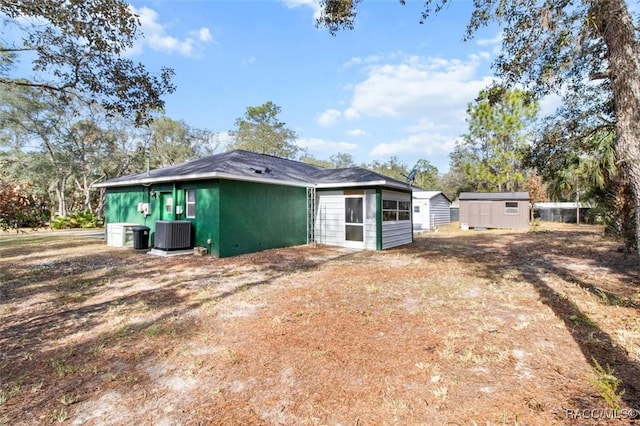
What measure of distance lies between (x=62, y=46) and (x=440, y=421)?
297 inches

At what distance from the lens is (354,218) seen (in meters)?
11.3

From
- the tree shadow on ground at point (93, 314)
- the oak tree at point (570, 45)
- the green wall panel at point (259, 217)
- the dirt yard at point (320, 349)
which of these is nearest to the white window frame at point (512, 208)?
the dirt yard at point (320, 349)

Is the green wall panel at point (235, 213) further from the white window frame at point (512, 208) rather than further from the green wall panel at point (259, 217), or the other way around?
the white window frame at point (512, 208)

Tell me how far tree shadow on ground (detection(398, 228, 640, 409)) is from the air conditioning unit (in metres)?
7.21

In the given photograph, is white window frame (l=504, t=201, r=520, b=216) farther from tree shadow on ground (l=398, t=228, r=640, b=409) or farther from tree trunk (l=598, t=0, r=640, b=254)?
tree trunk (l=598, t=0, r=640, b=254)

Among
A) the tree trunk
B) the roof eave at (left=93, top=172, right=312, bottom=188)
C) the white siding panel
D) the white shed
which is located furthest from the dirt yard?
the white shed

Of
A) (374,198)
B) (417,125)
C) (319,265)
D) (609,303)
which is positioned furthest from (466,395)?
(417,125)

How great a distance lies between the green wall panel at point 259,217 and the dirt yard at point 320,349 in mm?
2660

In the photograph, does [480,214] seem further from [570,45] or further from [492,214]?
[570,45]

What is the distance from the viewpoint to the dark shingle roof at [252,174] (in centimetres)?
933

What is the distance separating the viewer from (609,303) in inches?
189

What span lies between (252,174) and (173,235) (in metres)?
3.01

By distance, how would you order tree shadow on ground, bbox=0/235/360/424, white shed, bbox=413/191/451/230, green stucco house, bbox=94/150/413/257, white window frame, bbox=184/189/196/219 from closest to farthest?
tree shadow on ground, bbox=0/235/360/424 → green stucco house, bbox=94/150/413/257 → white window frame, bbox=184/189/196/219 → white shed, bbox=413/191/451/230

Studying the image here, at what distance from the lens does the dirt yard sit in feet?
7.82
